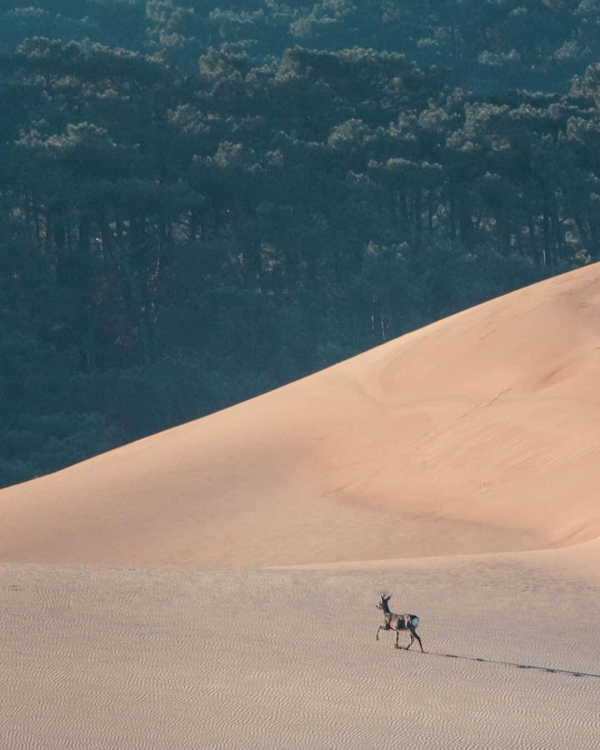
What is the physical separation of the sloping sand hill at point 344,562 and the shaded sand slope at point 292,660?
20mm

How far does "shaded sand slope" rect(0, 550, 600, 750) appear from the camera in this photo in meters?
5.33

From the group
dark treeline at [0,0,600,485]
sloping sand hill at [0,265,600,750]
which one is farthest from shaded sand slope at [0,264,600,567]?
dark treeline at [0,0,600,485]

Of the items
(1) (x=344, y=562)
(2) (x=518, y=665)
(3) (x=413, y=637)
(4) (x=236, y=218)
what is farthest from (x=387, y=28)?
(2) (x=518, y=665)

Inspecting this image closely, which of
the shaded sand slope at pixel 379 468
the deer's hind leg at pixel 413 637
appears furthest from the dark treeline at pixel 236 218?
the deer's hind leg at pixel 413 637

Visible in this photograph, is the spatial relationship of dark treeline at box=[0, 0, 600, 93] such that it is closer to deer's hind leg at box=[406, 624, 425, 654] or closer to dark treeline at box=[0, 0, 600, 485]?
dark treeline at box=[0, 0, 600, 485]

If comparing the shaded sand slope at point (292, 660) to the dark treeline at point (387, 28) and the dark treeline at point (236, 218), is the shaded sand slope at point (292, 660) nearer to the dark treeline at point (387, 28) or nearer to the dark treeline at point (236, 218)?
the dark treeline at point (236, 218)

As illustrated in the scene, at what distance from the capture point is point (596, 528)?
1149 cm

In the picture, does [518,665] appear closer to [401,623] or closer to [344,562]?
[401,623]

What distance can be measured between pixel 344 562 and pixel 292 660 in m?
4.22

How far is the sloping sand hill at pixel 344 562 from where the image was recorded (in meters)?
5.61

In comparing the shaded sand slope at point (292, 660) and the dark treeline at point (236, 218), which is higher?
the dark treeline at point (236, 218)

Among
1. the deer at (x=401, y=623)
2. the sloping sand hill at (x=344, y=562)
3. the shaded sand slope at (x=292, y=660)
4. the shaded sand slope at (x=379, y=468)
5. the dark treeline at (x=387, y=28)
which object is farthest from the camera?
the dark treeline at (x=387, y=28)

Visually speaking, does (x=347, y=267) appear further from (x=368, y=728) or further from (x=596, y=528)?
(x=368, y=728)

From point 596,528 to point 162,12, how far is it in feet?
200
